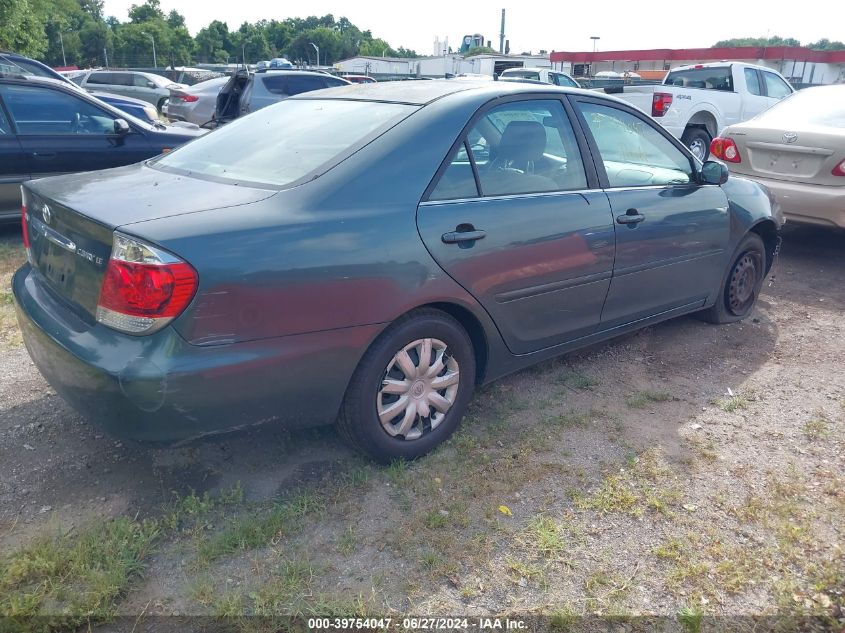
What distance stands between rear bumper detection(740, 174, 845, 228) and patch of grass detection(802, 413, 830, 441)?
275 cm

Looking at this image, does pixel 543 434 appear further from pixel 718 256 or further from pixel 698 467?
pixel 718 256

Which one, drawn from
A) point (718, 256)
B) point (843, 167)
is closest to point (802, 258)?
point (843, 167)

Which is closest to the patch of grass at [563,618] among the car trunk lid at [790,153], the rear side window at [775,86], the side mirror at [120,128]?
the car trunk lid at [790,153]

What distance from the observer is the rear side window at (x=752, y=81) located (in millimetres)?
12758

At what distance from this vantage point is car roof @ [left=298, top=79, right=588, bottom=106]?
3400mm

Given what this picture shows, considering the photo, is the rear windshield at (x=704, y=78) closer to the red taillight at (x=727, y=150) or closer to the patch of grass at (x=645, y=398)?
the red taillight at (x=727, y=150)

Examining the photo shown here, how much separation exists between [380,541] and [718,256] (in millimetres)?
3009

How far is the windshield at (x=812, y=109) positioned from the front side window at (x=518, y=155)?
391 cm

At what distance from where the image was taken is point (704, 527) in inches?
110

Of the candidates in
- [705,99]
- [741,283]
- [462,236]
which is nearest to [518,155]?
[462,236]

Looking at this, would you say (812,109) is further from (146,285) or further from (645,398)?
(146,285)

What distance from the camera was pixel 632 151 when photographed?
4156 millimetres

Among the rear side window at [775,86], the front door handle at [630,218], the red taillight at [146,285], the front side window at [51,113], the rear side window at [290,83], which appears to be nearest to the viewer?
the red taillight at [146,285]

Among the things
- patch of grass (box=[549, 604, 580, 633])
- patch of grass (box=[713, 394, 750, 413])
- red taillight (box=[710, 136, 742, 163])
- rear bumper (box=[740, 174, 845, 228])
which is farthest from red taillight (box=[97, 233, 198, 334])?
red taillight (box=[710, 136, 742, 163])
